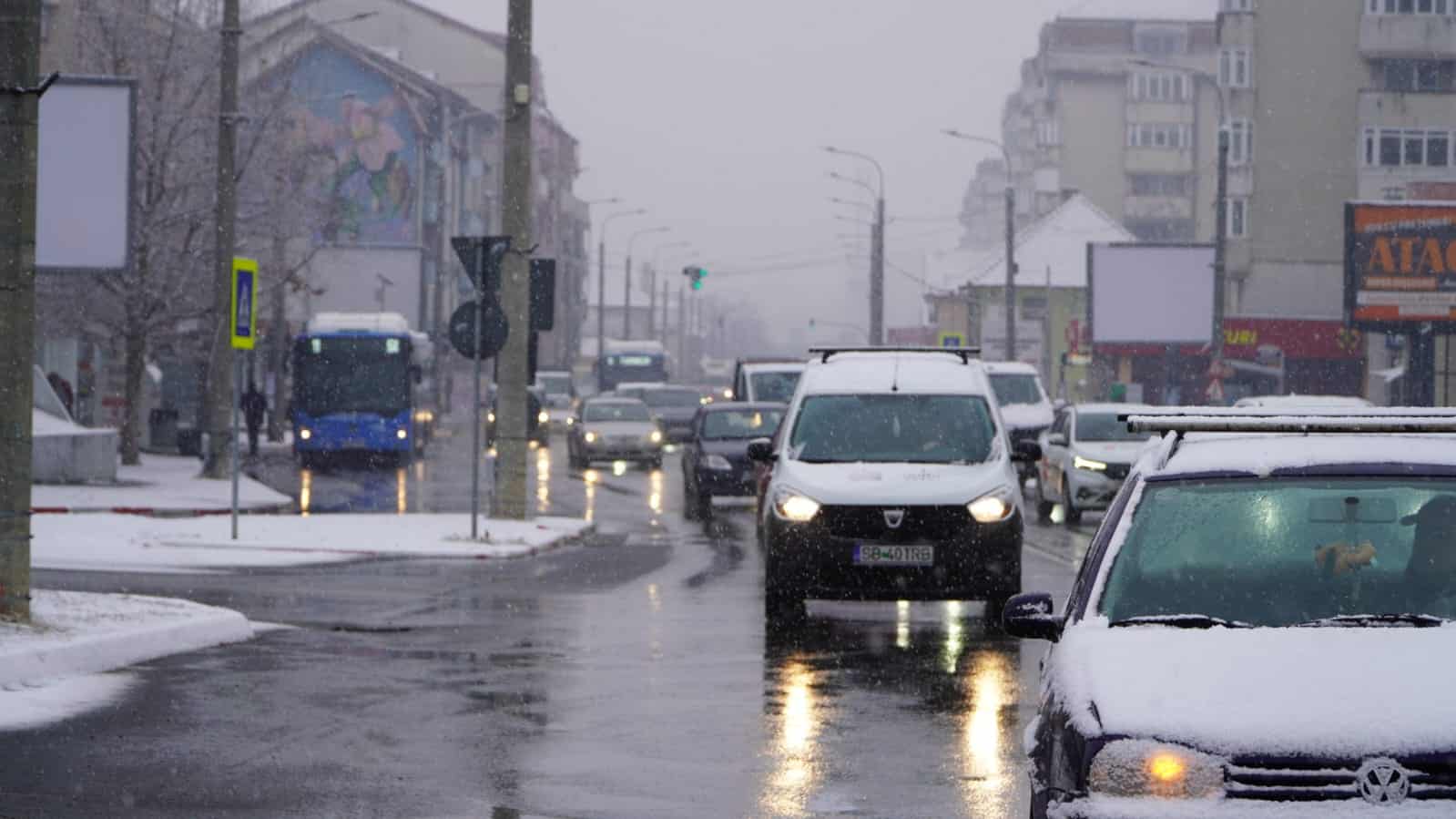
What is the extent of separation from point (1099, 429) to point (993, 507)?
17.6 m

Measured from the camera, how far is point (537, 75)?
139625mm

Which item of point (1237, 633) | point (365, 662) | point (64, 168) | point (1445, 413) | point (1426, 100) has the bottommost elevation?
point (365, 662)

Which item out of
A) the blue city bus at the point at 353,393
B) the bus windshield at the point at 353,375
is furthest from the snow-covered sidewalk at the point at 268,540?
the bus windshield at the point at 353,375

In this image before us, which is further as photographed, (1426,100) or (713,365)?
(713,365)

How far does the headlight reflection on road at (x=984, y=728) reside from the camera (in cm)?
958

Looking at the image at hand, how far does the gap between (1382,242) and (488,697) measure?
177 ft

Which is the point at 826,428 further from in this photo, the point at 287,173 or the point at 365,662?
the point at 287,173

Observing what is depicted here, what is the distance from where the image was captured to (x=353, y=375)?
51.2 meters

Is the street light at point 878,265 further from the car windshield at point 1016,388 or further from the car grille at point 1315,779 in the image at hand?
the car grille at point 1315,779

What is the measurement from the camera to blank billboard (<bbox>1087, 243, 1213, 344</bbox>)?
7869cm

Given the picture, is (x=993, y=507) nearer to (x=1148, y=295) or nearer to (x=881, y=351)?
(x=881, y=351)

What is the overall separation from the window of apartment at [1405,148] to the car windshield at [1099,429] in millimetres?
57375

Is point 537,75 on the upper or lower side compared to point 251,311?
upper

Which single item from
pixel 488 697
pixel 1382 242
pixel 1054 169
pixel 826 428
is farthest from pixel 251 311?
pixel 1054 169
